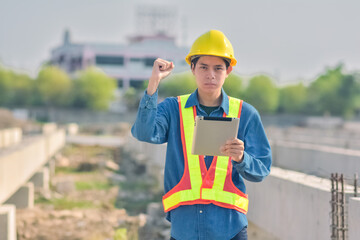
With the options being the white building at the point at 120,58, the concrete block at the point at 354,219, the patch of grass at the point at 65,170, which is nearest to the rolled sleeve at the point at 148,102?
the concrete block at the point at 354,219

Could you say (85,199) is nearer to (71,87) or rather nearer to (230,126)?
(230,126)

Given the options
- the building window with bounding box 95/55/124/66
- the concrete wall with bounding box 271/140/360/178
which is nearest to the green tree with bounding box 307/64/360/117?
the building window with bounding box 95/55/124/66

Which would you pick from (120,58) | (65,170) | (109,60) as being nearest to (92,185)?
(65,170)

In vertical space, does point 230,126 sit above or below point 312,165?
above

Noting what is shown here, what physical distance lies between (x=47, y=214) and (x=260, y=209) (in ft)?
20.3

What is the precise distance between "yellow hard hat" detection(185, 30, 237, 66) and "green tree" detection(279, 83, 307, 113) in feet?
A: 262

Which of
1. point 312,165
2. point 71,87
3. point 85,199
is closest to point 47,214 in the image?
point 85,199

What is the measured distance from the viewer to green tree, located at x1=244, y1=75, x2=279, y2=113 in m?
79.5

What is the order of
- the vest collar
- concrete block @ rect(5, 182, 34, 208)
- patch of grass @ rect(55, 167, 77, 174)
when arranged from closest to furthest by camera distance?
1. the vest collar
2. concrete block @ rect(5, 182, 34, 208)
3. patch of grass @ rect(55, 167, 77, 174)

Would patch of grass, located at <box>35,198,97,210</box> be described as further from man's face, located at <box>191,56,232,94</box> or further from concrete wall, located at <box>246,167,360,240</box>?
man's face, located at <box>191,56,232,94</box>

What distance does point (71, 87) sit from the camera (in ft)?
265

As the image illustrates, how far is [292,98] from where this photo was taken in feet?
271

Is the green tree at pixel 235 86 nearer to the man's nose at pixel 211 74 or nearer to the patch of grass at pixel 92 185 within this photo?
the patch of grass at pixel 92 185

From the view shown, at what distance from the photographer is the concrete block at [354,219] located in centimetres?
527
